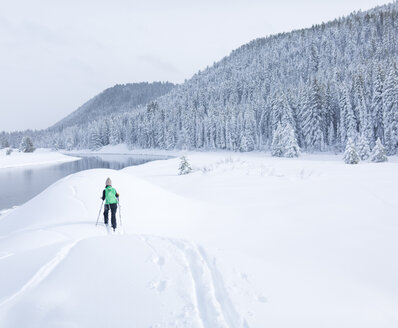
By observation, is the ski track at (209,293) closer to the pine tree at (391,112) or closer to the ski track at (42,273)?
the ski track at (42,273)

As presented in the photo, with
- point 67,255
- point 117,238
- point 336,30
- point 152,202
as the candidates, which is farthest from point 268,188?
point 336,30

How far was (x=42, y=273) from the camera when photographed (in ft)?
18.2

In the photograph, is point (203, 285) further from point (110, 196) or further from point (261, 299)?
point (110, 196)

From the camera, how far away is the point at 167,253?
6535 mm

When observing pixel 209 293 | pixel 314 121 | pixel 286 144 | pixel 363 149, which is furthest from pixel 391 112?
pixel 209 293

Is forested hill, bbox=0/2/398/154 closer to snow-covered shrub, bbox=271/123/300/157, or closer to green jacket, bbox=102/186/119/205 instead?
snow-covered shrub, bbox=271/123/300/157

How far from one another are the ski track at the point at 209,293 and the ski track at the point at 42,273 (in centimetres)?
267

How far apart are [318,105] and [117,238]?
192ft

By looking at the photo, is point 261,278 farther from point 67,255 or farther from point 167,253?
point 67,255

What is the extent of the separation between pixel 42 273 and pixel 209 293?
3.33 m

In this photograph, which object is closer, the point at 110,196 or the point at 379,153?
the point at 110,196

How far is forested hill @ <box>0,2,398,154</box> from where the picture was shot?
52.5 meters

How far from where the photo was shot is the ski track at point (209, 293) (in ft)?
13.7

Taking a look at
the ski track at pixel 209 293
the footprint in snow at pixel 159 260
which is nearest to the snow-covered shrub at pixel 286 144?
the ski track at pixel 209 293
